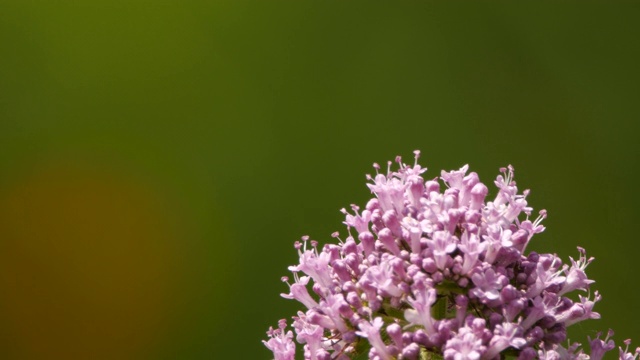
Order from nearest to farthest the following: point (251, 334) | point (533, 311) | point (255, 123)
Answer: point (533, 311) → point (251, 334) → point (255, 123)

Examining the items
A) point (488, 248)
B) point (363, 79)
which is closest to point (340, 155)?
point (363, 79)

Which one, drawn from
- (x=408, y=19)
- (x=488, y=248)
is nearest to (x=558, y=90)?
(x=408, y=19)

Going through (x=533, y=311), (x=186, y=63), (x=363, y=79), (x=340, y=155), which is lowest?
(x=533, y=311)

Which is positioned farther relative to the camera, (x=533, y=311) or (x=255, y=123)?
(x=255, y=123)

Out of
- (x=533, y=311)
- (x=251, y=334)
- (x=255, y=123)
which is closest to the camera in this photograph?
(x=533, y=311)

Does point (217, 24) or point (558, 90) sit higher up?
point (217, 24)

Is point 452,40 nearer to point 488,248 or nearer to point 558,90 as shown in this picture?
point 558,90
